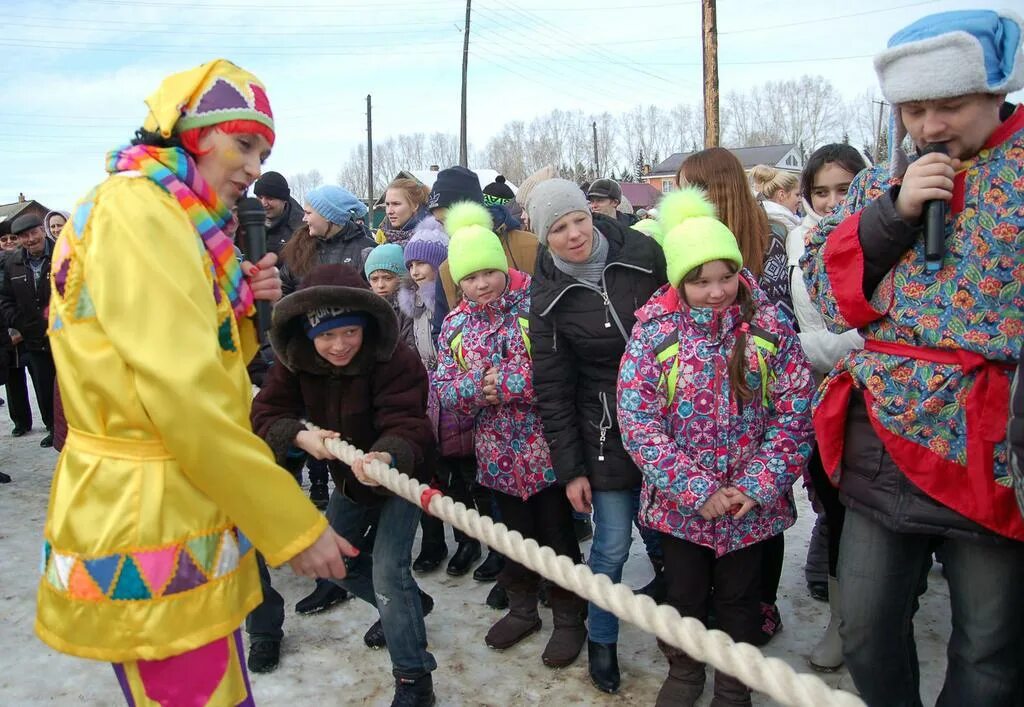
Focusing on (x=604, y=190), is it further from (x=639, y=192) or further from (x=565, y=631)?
(x=639, y=192)

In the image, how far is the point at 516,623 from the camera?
11.5 feet

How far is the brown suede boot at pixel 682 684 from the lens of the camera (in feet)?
9.23

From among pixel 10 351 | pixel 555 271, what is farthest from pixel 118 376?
pixel 10 351

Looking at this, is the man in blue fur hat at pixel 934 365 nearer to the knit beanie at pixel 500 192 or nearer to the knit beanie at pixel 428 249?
the knit beanie at pixel 428 249

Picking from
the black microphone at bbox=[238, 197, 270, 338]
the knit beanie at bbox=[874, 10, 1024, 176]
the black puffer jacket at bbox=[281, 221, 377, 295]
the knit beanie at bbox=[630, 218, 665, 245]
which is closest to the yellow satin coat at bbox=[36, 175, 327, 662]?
the black microphone at bbox=[238, 197, 270, 338]

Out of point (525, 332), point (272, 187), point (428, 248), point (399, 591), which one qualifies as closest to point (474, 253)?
point (525, 332)

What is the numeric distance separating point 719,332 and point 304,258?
3284 mm

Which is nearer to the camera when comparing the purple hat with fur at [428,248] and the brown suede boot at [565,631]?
the brown suede boot at [565,631]

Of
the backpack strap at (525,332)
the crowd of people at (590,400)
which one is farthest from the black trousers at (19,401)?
the backpack strap at (525,332)

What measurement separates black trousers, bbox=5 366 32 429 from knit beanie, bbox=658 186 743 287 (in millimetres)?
7348

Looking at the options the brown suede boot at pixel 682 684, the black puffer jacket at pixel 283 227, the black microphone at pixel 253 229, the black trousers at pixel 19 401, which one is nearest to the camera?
the black microphone at pixel 253 229

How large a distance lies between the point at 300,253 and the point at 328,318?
8.34 feet

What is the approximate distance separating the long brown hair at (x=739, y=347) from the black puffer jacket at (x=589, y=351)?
34 centimetres

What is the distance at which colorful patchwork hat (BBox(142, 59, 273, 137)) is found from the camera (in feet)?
6.12
